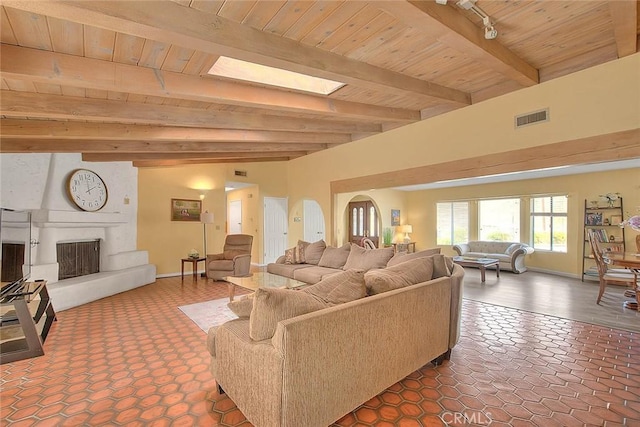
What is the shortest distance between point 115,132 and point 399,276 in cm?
382

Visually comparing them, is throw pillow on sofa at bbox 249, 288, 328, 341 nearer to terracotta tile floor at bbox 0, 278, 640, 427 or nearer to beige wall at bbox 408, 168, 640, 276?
terracotta tile floor at bbox 0, 278, 640, 427

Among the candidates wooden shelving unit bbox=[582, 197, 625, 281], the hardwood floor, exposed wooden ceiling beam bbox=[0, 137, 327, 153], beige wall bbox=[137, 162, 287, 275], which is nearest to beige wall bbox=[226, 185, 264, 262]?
beige wall bbox=[137, 162, 287, 275]

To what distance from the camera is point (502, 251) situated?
7.74m

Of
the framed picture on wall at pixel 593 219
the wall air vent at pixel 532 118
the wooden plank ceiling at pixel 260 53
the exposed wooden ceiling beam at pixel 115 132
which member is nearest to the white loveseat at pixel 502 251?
the framed picture on wall at pixel 593 219

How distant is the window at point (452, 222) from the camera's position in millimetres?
9086

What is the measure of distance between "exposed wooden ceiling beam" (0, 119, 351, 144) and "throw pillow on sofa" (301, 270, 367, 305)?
314 cm

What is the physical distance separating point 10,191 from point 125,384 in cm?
400

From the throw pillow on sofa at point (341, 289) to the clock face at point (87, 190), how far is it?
206 inches

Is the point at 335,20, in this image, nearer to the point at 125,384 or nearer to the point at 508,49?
the point at 508,49

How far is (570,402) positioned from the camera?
6.85ft

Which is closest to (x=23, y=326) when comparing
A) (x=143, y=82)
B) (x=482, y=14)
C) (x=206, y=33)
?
(x=143, y=82)

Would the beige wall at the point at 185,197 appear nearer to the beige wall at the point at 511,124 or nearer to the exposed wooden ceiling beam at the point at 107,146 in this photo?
the exposed wooden ceiling beam at the point at 107,146

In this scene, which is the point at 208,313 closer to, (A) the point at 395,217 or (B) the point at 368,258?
(B) the point at 368,258

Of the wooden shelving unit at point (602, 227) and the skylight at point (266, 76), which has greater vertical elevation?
the skylight at point (266, 76)
